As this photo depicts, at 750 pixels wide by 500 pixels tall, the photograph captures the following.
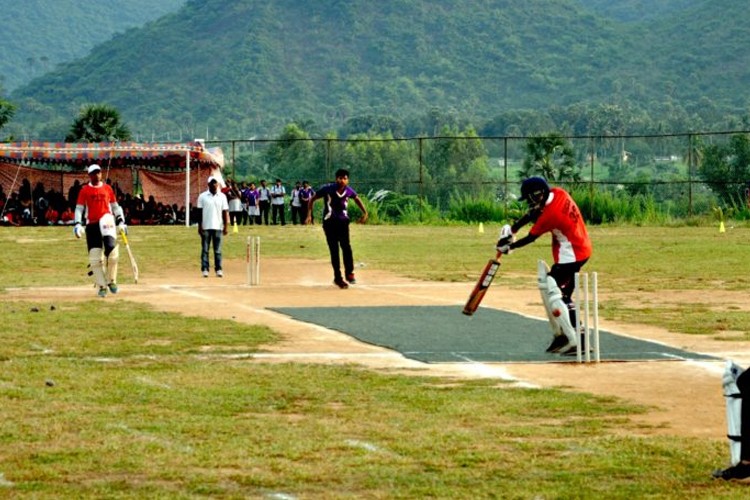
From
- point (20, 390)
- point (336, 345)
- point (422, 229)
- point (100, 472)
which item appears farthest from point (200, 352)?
point (422, 229)

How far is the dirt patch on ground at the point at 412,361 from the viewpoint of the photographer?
13.6m

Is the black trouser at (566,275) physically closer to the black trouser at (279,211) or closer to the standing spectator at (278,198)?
the black trouser at (279,211)

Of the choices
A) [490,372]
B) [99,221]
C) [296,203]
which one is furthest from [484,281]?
[296,203]

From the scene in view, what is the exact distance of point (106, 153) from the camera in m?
60.2

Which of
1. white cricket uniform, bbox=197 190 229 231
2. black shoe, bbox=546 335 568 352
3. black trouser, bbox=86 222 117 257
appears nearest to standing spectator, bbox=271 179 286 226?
white cricket uniform, bbox=197 190 229 231

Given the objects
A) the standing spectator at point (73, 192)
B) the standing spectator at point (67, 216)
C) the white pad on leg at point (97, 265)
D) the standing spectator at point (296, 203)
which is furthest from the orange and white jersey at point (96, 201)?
the standing spectator at point (296, 203)

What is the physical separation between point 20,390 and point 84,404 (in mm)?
1074

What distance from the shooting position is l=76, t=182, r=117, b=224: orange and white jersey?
2475 cm

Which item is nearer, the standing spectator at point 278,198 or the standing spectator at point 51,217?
the standing spectator at point 51,217

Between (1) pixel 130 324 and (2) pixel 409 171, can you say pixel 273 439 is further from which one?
(2) pixel 409 171

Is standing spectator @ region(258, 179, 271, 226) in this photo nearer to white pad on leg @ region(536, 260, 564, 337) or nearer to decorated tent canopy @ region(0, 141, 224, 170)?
decorated tent canopy @ region(0, 141, 224, 170)

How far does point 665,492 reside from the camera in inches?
377

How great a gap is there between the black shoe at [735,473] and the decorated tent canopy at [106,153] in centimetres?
5010

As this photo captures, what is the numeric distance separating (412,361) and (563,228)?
208cm
